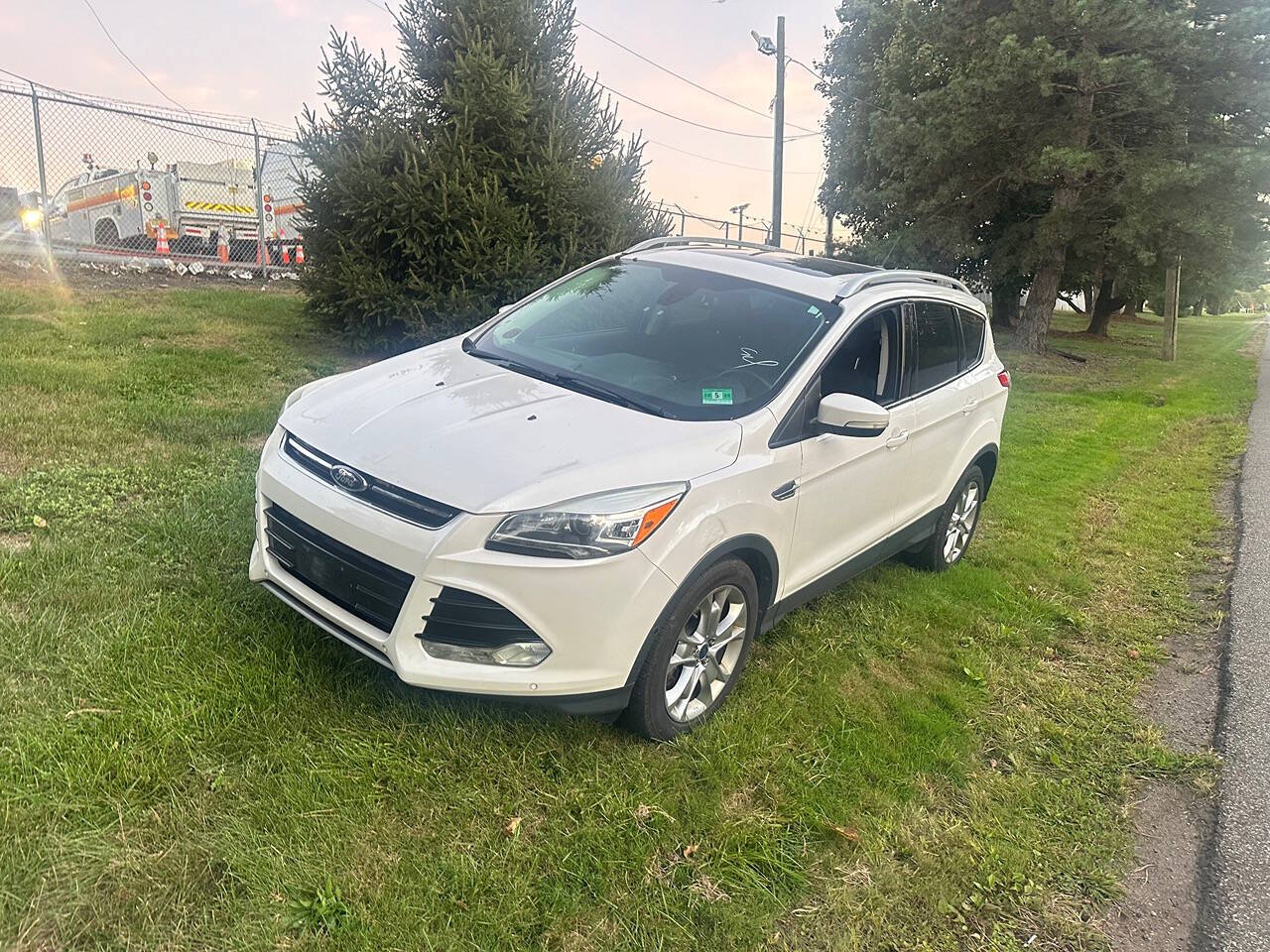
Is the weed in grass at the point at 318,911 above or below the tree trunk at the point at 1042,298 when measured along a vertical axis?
below

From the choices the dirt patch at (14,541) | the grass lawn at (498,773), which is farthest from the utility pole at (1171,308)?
the dirt patch at (14,541)

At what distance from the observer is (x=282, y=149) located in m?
14.3

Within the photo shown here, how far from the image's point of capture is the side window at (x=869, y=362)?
3.76 meters

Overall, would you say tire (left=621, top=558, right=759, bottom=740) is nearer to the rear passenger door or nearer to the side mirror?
the side mirror

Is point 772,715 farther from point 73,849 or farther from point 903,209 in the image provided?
point 903,209

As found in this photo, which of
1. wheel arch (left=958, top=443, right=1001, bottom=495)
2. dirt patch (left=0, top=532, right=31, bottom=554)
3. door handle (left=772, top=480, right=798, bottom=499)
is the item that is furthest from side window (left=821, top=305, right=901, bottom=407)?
dirt patch (left=0, top=532, right=31, bottom=554)

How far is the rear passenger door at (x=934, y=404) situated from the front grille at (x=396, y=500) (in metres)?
2.56

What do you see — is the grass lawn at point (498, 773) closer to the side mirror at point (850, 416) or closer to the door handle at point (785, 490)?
the door handle at point (785, 490)

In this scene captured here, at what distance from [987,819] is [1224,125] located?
676 inches

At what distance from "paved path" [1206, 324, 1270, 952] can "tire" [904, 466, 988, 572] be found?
4.88 ft

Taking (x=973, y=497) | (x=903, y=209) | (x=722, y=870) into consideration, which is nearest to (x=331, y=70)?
(x=973, y=497)

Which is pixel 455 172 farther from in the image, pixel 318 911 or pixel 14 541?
pixel 318 911

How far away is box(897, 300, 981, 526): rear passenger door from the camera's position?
437cm

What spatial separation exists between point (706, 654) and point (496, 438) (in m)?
1.14
